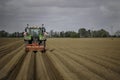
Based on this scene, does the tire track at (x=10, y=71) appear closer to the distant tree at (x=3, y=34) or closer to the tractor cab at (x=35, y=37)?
the tractor cab at (x=35, y=37)

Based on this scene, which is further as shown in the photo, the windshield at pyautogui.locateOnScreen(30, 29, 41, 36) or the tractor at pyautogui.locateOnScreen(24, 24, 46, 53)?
the windshield at pyautogui.locateOnScreen(30, 29, 41, 36)

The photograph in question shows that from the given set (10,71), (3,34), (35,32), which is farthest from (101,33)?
(10,71)

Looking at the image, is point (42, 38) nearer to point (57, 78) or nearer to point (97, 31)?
point (57, 78)

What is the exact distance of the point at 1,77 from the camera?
7633 millimetres

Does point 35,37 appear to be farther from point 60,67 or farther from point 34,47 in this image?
point 60,67

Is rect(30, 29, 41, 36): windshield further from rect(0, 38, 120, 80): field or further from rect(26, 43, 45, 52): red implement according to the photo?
rect(0, 38, 120, 80): field

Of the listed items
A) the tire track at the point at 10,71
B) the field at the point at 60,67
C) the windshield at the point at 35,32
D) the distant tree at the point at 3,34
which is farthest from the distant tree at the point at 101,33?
the tire track at the point at 10,71

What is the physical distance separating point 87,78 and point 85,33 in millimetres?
164766

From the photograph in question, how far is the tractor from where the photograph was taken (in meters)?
18.4

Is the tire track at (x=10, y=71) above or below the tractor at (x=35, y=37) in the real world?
below

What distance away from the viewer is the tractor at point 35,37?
18433 mm

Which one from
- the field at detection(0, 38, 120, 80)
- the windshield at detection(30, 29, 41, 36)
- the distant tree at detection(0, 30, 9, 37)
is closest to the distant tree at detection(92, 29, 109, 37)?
the distant tree at detection(0, 30, 9, 37)

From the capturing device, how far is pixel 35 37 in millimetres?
19812

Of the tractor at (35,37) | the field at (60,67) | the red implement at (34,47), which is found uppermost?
the tractor at (35,37)
